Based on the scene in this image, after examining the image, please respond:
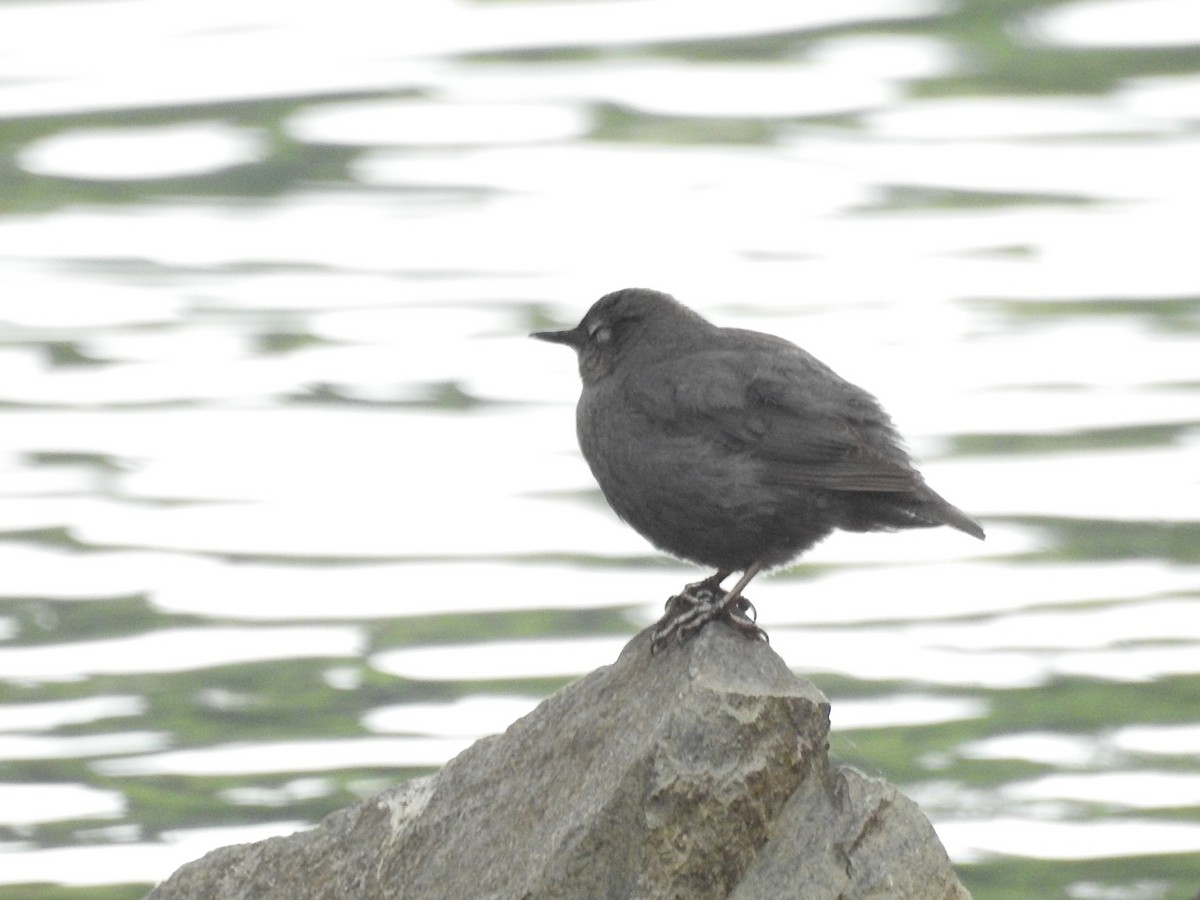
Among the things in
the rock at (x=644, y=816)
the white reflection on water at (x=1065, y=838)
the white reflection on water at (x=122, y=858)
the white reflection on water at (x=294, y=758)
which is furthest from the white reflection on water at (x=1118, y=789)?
the rock at (x=644, y=816)

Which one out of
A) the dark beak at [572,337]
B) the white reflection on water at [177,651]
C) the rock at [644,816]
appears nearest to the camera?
the rock at [644,816]

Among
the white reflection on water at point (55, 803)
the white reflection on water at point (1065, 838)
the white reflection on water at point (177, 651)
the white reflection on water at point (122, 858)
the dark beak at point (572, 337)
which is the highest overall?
the dark beak at point (572, 337)

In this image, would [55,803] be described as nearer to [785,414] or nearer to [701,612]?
[701,612]

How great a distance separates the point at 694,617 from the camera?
7055mm

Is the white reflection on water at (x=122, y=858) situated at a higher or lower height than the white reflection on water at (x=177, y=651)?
lower

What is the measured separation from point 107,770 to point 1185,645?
17.1 feet

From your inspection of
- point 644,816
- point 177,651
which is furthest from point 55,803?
point 644,816

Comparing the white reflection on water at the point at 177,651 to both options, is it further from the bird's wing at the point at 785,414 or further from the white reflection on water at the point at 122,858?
the bird's wing at the point at 785,414

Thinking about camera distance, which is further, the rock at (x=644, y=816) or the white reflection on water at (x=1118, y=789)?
the white reflection on water at (x=1118, y=789)

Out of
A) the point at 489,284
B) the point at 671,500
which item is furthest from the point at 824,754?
the point at 489,284

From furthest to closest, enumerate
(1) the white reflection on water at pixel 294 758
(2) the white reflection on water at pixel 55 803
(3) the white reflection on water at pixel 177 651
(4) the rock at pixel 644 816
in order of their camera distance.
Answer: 1. (3) the white reflection on water at pixel 177 651
2. (1) the white reflection on water at pixel 294 758
3. (2) the white reflection on water at pixel 55 803
4. (4) the rock at pixel 644 816

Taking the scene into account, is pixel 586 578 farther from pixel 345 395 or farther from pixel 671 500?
pixel 671 500

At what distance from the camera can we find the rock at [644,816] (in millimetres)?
6410

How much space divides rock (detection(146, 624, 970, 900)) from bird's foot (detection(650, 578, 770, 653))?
0.15 feet
